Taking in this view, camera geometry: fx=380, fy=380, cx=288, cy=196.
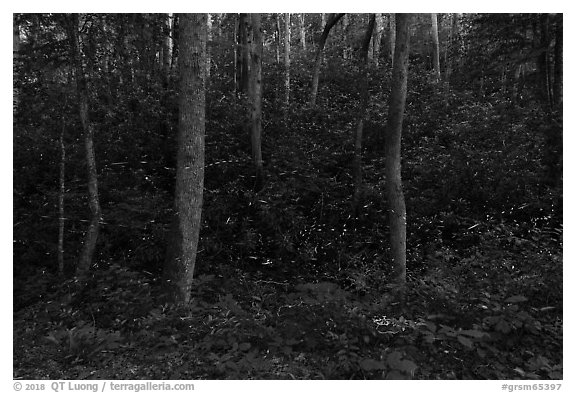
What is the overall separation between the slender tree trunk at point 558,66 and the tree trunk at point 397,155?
6489mm

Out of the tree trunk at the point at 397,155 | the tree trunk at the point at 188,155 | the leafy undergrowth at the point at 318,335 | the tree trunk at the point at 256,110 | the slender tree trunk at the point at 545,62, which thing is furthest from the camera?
the tree trunk at the point at 256,110

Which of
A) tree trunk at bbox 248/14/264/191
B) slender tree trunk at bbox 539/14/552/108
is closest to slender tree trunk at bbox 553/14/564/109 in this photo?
slender tree trunk at bbox 539/14/552/108

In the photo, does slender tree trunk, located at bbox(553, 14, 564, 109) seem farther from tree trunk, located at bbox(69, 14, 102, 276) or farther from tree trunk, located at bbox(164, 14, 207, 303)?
tree trunk, located at bbox(69, 14, 102, 276)

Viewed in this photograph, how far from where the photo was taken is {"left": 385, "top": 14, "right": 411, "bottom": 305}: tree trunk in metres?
6.62

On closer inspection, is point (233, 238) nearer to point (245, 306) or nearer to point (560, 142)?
point (245, 306)

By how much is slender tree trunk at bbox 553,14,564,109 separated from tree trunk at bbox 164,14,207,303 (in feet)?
31.7

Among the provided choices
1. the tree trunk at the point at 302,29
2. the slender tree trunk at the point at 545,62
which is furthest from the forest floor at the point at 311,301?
the tree trunk at the point at 302,29

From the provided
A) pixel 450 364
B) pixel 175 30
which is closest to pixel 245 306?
pixel 450 364

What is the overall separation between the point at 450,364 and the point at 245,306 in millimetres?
3642

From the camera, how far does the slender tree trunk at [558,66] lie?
1018 cm

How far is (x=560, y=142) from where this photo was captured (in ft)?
32.0

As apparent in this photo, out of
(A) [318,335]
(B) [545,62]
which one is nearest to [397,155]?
(A) [318,335]

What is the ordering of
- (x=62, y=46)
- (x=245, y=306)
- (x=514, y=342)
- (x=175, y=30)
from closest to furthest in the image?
(x=514, y=342) → (x=245, y=306) → (x=62, y=46) → (x=175, y=30)

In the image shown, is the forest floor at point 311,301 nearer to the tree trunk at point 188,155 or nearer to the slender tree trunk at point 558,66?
the tree trunk at point 188,155
